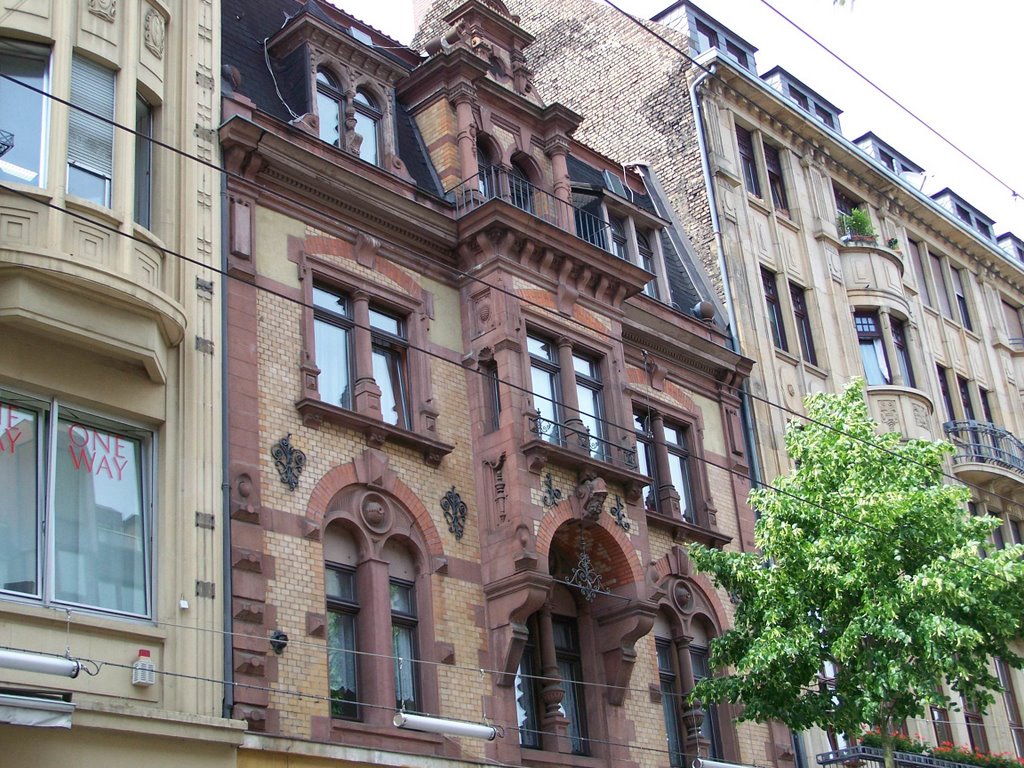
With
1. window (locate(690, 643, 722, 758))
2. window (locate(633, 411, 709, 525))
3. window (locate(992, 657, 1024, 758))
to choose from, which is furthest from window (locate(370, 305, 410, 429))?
window (locate(992, 657, 1024, 758))

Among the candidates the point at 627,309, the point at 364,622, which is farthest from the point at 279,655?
the point at 627,309

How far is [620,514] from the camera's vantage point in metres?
24.0

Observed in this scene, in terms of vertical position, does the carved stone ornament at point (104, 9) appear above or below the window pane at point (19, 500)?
above

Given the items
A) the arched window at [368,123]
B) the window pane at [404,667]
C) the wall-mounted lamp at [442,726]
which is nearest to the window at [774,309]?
the arched window at [368,123]

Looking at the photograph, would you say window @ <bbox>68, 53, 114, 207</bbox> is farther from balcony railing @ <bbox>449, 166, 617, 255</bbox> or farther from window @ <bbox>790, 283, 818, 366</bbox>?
window @ <bbox>790, 283, 818, 366</bbox>

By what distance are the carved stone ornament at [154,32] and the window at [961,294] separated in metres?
27.6

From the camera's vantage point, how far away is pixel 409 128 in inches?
1035

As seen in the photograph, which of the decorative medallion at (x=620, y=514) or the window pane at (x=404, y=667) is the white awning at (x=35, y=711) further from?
the decorative medallion at (x=620, y=514)

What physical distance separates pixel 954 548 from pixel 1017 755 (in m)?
14.2

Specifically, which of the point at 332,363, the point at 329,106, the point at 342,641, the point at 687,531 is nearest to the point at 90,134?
the point at 332,363

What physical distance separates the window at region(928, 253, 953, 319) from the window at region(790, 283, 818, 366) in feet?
25.2

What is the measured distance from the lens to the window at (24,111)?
17641 millimetres

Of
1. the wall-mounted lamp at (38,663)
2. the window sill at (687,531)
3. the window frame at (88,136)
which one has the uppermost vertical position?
the window frame at (88,136)

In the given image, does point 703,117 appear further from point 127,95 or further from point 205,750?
point 205,750
